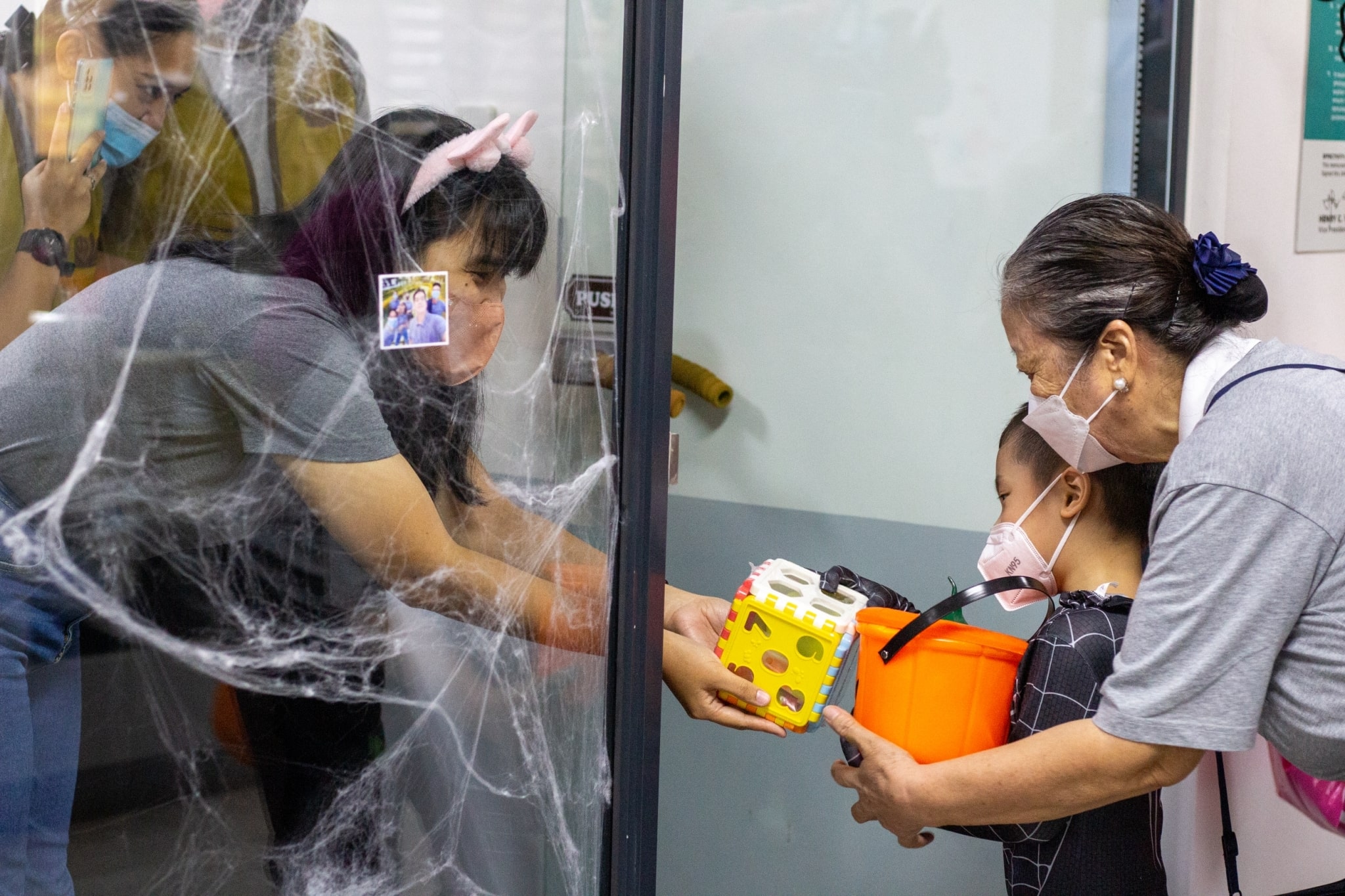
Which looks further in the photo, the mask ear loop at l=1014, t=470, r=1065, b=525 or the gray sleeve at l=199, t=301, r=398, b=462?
the mask ear loop at l=1014, t=470, r=1065, b=525

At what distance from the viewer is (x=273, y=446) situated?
2.77 ft

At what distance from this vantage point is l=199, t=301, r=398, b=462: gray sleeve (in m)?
0.82

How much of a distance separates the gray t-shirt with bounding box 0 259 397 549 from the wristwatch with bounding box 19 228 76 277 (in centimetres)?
2

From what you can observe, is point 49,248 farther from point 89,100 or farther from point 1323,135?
point 1323,135

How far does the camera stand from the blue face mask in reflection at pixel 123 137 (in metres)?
0.73

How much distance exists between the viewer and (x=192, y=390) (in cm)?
80

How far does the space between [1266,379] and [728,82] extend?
97 centimetres

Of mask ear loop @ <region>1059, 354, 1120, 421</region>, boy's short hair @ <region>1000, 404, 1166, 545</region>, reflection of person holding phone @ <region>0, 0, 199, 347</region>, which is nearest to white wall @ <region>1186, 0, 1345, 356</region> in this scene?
boy's short hair @ <region>1000, 404, 1166, 545</region>

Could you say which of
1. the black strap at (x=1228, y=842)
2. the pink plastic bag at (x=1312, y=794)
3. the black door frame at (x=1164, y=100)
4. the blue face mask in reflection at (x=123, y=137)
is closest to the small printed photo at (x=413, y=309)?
the blue face mask in reflection at (x=123, y=137)

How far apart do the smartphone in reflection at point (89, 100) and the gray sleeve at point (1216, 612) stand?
921 mm

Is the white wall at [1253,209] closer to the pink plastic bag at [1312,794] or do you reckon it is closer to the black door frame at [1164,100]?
the black door frame at [1164,100]

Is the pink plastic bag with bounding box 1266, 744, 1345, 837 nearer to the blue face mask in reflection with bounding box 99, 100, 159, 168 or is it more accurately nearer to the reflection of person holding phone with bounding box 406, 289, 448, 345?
the reflection of person holding phone with bounding box 406, 289, 448, 345

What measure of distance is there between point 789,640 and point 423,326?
52cm

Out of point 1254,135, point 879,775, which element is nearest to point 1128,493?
point 879,775
